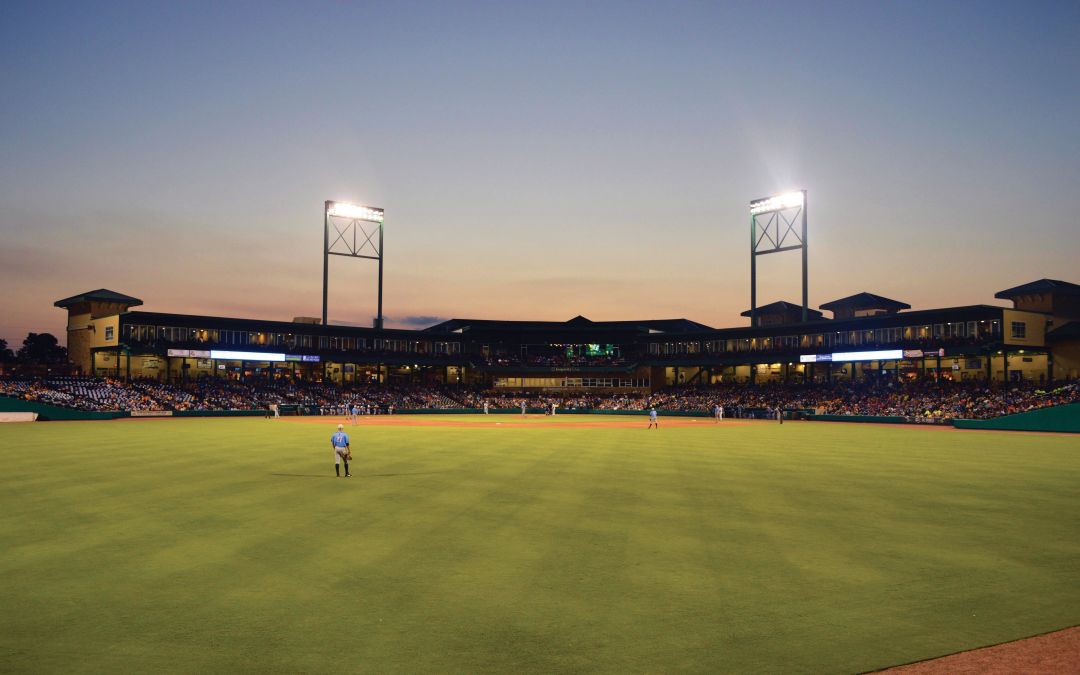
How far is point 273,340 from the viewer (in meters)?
88.0

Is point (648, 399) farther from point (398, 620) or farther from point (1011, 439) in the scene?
point (398, 620)

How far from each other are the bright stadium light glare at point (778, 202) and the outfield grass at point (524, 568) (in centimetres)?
6269

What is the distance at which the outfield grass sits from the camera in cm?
772

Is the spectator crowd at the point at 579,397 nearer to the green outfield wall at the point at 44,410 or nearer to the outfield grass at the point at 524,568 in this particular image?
the green outfield wall at the point at 44,410

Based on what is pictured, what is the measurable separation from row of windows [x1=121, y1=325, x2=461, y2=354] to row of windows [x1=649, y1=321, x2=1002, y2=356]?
33.5 meters

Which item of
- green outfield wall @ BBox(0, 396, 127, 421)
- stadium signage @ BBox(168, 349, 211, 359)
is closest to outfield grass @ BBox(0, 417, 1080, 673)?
green outfield wall @ BBox(0, 396, 127, 421)

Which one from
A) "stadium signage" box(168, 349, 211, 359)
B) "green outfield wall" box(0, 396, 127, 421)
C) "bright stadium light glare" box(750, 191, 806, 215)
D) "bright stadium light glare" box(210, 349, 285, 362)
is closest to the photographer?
"green outfield wall" box(0, 396, 127, 421)

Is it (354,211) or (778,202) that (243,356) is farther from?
(778,202)

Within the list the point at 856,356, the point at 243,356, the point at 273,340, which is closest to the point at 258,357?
the point at 243,356

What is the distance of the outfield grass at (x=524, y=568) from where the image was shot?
7.72m

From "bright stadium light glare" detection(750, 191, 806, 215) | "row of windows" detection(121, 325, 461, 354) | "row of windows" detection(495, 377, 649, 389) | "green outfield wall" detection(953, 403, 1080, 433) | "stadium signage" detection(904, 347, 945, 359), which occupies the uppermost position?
"bright stadium light glare" detection(750, 191, 806, 215)

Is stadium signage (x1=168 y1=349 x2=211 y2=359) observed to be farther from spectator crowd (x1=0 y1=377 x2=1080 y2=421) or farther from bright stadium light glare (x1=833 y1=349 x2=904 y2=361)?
bright stadium light glare (x1=833 y1=349 x2=904 y2=361)

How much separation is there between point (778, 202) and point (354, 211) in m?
51.4

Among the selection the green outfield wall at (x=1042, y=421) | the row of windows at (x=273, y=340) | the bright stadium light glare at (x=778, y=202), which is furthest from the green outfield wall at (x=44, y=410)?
the bright stadium light glare at (x=778, y=202)
